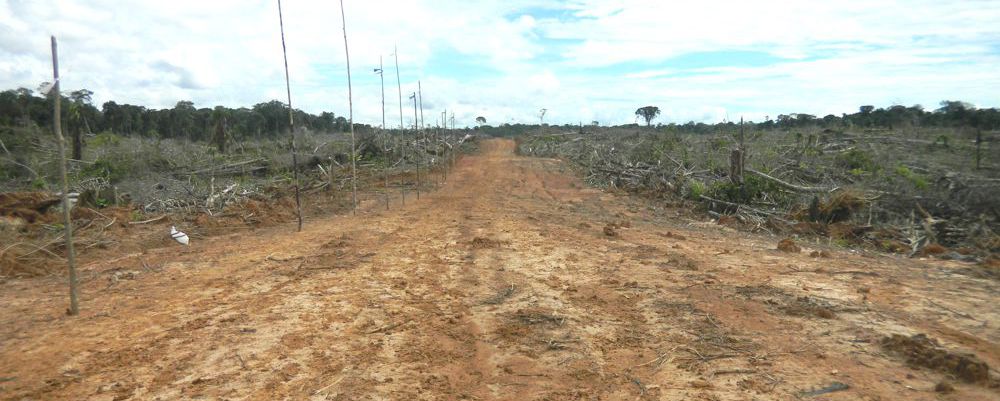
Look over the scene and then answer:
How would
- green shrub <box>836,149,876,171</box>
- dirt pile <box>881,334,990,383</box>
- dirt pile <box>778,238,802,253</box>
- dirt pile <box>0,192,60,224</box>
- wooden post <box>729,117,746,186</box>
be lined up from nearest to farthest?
dirt pile <box>881,334,990,383</box> < dirt pile <box>778,238,802,253</box> < dirt pile <box>0,192,60,224</box> < wooden post <box>729,117,746,186</box> < green shrub <box>836,149,876,171</box>

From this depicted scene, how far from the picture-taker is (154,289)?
224 inches

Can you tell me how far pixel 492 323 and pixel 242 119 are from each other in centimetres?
4254

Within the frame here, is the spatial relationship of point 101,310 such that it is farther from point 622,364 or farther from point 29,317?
point 622,364

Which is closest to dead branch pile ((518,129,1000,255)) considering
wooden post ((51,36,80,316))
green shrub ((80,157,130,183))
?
wooden post ((51,36,80,316))

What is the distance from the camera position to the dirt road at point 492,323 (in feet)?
11.6

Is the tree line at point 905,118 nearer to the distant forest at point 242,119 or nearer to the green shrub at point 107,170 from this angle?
the distant forest at point 242,119

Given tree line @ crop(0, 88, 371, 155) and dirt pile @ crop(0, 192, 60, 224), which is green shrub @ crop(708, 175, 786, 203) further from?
tree line @ crop(0, 88, 371, 155)

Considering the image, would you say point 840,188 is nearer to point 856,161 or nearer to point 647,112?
point 856,161

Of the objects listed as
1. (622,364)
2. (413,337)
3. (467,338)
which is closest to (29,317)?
(413,337)

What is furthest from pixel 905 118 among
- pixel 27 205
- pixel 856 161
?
pixel 27 205

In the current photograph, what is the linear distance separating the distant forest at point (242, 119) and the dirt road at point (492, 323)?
20461 millimetres

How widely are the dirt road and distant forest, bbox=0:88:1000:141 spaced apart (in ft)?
67.1

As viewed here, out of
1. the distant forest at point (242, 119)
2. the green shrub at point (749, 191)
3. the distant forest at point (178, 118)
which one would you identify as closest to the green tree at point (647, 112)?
the distant forest at point (242, 119)

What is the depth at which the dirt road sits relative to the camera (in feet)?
11.6
